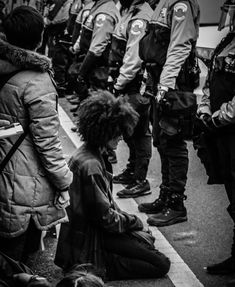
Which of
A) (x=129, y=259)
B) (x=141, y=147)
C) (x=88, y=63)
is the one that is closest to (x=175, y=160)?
(x=141, y=147)

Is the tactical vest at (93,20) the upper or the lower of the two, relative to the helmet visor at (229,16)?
lower

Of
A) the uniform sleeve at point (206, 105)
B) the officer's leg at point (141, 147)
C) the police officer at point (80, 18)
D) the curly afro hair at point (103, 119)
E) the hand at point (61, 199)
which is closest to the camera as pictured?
the hand at point (61, 199)

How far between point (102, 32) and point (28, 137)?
425cm

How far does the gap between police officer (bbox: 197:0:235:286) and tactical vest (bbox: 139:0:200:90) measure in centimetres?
86

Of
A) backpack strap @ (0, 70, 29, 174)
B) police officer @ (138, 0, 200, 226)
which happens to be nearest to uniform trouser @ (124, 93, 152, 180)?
police officer @ (138, 0, 200, 226)

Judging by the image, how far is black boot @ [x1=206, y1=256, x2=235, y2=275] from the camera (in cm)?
462

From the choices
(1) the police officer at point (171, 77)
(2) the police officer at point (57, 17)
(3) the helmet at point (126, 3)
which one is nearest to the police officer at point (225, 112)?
(1) the police officer at point (171, 77)

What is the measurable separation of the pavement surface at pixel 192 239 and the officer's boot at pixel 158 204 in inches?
2.9

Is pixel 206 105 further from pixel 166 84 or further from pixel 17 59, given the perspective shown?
pixel 17 59

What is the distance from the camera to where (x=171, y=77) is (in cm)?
542

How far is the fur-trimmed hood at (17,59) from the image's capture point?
3.69 m

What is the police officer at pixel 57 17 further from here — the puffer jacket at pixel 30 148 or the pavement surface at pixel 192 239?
the puffer jacket at pixel 30 148

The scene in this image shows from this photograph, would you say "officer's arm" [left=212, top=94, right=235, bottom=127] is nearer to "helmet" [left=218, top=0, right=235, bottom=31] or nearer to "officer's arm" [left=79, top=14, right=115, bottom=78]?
→ "helmet" [left=218, top=0, right=235, bottom=31]

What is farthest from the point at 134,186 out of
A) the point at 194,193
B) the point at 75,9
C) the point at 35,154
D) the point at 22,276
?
the point at 75,9
